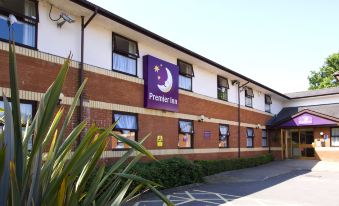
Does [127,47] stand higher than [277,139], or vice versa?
[127,47]

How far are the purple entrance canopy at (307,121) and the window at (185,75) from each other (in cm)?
1045

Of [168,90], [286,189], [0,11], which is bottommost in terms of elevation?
[286,189]

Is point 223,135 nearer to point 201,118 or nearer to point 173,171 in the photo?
point 201,118

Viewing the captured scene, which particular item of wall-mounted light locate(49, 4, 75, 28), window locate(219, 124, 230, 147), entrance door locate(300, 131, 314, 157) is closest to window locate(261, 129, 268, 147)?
entrance door locate(300, 131, 314, 157)

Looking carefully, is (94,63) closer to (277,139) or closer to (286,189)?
(286,189)

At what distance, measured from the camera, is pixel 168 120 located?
1328 centimetres

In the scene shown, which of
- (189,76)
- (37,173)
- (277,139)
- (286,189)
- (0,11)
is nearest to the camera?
(37,173)

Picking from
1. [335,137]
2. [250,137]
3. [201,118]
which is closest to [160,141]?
[201,118]

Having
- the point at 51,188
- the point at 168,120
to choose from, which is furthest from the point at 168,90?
the point at 51,188

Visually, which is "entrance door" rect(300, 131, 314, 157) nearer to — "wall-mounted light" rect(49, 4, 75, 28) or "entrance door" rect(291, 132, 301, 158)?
"entrance door" rect(291, 132, 301, 158)

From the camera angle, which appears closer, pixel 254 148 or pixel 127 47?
pixel 127 47

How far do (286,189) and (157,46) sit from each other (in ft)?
23.2

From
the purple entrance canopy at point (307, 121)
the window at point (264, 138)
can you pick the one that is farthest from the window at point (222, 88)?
the purple entrance canopy at point (307, 121)

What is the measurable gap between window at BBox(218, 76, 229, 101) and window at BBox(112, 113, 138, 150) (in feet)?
23.3
